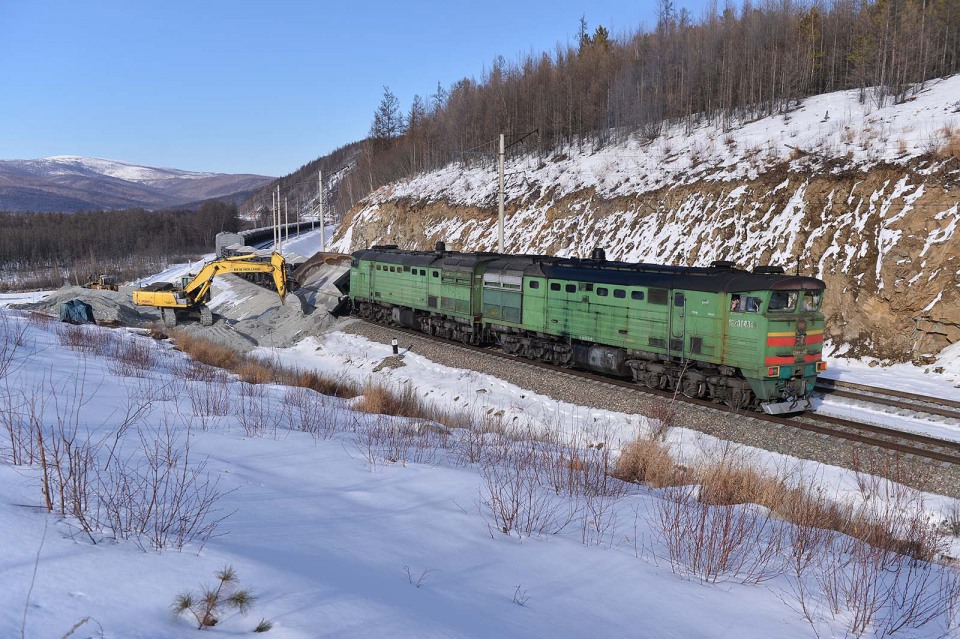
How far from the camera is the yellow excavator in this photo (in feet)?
106

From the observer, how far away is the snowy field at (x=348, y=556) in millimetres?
3492

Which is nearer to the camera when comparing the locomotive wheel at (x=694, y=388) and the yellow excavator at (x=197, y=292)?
the locomotive wheel at (x=694, y=388)

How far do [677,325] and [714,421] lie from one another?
9.54 feet

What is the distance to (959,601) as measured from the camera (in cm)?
546

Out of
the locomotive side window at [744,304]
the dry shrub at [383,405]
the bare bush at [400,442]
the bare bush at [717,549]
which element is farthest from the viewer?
the locomotive side window at [744,304]

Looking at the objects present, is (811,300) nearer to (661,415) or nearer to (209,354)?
(661,415)

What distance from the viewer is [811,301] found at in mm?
15148

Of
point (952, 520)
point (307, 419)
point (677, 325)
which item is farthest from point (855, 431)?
point (307, 419)

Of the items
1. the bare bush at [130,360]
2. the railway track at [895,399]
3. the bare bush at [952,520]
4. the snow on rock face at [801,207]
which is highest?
the snow on rock face at [801,207]

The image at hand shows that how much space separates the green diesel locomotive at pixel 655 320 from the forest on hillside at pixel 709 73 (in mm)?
16342

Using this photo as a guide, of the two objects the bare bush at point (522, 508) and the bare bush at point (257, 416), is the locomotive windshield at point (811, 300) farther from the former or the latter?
the bare bush at point (257, 416)

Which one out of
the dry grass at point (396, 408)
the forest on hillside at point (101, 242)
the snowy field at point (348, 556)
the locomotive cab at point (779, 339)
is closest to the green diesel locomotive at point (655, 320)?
the locomotive cab at point (779, 339)

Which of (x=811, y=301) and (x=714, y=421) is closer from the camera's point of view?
(x=714, y=421)

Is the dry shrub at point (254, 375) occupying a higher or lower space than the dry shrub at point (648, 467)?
higher
